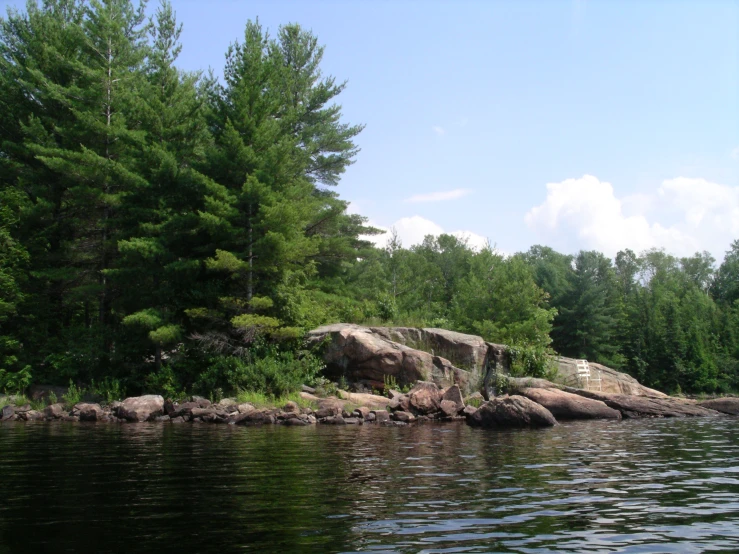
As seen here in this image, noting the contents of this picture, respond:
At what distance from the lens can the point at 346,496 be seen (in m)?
8.58

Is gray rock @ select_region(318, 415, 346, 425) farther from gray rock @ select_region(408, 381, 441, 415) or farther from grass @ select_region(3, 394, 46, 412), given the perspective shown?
grass @ select_region(3, 394, 46, 412)

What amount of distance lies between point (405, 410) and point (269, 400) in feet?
18.9

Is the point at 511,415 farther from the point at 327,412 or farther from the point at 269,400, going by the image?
the point at 269,400

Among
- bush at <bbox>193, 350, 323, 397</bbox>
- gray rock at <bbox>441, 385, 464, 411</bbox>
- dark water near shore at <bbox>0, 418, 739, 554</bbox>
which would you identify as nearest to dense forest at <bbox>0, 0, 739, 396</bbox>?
bush at <bbox>193, 350, 323, 397</bbox>

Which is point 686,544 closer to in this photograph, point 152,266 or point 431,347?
point 431,347

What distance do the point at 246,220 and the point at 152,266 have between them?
16.4 feet

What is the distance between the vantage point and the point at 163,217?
99.0 feet

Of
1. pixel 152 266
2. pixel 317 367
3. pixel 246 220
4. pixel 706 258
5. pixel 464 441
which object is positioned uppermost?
pixel 706 258

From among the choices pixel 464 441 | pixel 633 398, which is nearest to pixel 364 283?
pixel 633 398

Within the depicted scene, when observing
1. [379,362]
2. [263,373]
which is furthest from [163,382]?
[379,362]

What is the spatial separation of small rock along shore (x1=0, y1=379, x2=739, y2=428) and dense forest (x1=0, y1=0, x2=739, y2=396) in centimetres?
277

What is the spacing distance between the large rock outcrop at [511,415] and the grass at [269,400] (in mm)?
6921

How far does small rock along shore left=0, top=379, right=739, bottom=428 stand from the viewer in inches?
829

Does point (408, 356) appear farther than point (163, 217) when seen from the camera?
No
